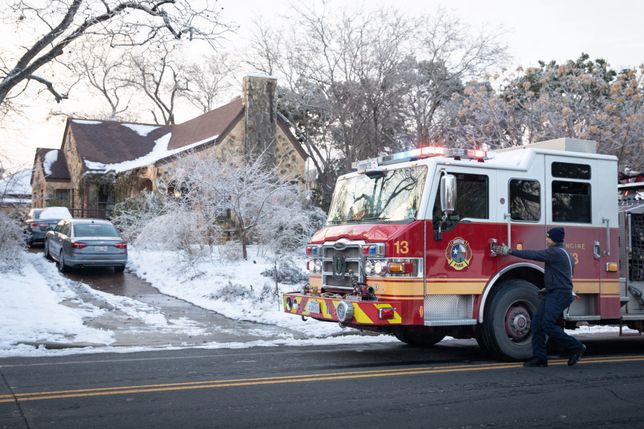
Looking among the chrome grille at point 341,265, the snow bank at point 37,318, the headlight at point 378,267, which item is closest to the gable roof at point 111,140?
the snow bank at point 37,318

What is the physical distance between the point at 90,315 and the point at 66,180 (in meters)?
26.6

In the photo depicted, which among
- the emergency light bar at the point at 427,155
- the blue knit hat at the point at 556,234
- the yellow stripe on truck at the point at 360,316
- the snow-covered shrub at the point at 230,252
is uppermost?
the emergency light bar at the point at 427,155

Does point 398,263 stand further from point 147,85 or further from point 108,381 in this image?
point 147,85

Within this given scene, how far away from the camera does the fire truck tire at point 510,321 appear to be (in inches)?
370

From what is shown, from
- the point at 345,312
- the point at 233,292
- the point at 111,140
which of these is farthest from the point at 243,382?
the point at 111,140

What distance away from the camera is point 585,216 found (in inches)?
407

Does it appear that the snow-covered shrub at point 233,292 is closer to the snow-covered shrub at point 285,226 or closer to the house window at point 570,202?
the snow-covered shrub at point 285,226

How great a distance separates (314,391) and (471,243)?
3.24m

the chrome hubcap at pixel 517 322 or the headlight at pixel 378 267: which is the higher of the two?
the headlight at pixel 378 267

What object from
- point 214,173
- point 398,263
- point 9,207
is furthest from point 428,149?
point 9,207

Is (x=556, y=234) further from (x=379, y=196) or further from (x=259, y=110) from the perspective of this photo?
(x=259, y=110)

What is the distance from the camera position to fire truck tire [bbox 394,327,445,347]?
36.1 ft

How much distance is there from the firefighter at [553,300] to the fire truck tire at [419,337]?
201cm

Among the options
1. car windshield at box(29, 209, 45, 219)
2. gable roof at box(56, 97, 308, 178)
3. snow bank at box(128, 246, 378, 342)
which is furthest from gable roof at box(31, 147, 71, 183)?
snow bank at box(128, 246, 378, 342)
